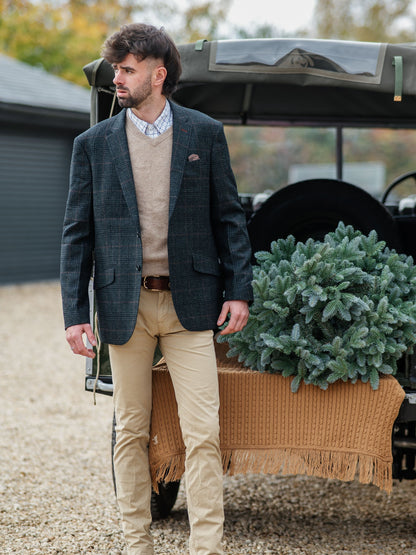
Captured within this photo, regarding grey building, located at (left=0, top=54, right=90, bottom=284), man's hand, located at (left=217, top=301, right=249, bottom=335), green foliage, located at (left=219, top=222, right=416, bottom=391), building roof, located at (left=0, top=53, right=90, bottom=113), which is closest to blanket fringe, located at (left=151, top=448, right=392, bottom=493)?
green foliage, located at (left=219, top=222, right=416, bottom=391)

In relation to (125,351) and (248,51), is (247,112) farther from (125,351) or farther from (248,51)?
(125,351)

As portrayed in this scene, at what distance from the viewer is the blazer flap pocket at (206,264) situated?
2.78 metres

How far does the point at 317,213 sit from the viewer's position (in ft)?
11.9

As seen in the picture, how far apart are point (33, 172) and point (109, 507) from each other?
1160 centimetres

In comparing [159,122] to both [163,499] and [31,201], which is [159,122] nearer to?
[163,499]

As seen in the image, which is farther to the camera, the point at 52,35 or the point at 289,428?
the point at 52,35

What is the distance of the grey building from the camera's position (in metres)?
13.9

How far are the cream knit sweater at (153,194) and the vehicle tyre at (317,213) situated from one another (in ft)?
3.06

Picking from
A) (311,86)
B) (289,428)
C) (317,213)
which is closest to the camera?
(289,428)

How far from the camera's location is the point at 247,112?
17.8 feet

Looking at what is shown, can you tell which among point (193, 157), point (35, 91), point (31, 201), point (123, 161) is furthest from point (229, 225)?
point (35, 91)

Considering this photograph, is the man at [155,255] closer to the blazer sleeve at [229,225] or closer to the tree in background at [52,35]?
the blazer sleeve at [229,225]

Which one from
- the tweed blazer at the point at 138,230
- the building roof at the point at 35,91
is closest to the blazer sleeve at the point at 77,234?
the tweed blazer at the point at 138,230

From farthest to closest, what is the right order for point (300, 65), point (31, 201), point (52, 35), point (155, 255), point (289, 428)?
point (52, 35) → point (31, 201) → point (300, 65) → point (289, 428) → point (155, 255)
